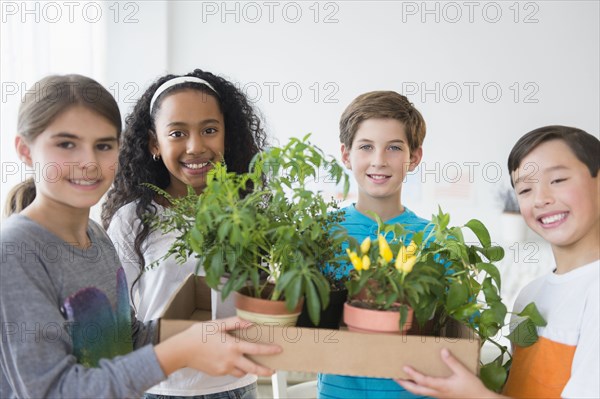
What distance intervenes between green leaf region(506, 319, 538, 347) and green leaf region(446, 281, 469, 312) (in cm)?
19

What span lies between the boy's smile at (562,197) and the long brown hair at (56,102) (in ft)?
2.88

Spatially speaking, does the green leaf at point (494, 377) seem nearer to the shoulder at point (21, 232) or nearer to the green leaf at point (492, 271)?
the green leaf at point (492, 271)

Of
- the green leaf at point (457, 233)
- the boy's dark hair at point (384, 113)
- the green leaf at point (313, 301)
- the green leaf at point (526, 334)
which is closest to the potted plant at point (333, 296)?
the green leaf at point (313, 301)

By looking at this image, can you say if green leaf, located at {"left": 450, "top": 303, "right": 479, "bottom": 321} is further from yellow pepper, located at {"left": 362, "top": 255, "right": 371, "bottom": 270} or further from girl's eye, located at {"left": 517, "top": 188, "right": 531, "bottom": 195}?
girl's eye, located at {"left": 517, "top": 188, "right": 531, "bottom": 195}

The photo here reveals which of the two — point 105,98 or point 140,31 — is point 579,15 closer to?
point 140,31

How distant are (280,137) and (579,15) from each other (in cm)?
188

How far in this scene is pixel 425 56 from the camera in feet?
10.7

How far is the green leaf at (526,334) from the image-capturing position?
1116 mm

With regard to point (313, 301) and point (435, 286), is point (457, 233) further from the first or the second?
point (313, 301)

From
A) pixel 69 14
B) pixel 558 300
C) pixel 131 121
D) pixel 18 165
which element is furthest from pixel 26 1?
pixel 558 300

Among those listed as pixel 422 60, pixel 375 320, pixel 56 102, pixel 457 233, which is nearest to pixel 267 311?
pixel 375 320

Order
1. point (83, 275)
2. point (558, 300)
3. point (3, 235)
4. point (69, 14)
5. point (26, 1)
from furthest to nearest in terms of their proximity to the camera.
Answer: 1. point (69, 14)
2. point (26, 1)
3. point (558, 300)
4. point (83, 275)
5. point (3, 235)

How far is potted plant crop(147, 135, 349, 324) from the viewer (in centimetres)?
93

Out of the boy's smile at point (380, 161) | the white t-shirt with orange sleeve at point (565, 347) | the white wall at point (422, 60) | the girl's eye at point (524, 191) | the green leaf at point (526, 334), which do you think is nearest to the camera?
the white t-shirt with orange sleeve at point (565, 347)
